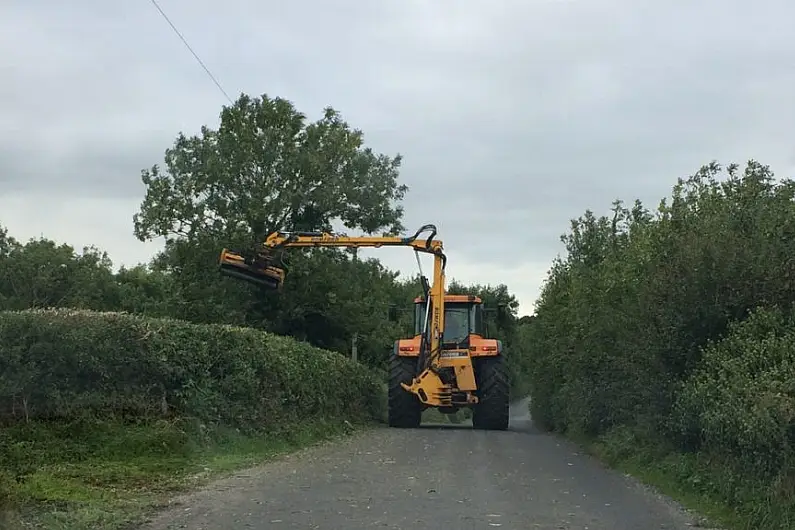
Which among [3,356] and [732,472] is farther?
[3,356]

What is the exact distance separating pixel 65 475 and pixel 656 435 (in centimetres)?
904

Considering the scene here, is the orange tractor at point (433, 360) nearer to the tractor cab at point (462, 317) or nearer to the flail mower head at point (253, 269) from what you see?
the flail mower head at point (253, 269)

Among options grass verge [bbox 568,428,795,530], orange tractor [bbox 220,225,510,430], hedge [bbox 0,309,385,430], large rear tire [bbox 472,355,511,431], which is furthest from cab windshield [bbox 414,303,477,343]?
grass verge [bbox 568,428,795,530]

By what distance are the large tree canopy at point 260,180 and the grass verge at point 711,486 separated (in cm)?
2115

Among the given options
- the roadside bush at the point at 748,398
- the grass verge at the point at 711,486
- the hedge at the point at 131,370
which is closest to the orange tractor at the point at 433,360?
the hedge at the point at 131,370

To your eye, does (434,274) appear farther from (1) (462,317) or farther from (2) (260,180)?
(2) (260,180)

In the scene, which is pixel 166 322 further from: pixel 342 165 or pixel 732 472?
pixel 342 165

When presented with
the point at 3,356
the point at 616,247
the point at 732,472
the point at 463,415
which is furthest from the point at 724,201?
the point at 463,415

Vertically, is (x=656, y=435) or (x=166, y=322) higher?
(x=166, y=322)

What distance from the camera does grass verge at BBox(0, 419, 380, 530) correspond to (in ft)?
30.5

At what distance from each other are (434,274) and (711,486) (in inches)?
554

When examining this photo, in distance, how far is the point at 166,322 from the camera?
16.5 metres

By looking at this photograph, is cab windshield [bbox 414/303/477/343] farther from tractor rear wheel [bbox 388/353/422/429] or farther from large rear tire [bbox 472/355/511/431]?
tractor rear wheel [bbox 388/353/422/429]

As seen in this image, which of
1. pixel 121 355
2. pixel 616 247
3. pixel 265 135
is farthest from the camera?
pixel 265 135
